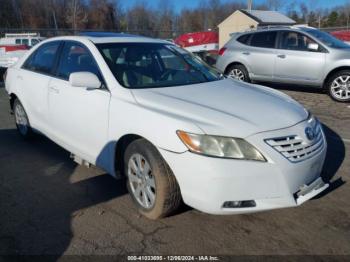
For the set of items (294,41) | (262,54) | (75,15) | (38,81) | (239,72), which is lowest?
(239,72)

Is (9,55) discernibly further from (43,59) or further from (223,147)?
(223,147)

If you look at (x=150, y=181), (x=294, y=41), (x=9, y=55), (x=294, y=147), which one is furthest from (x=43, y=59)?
(x=9, y=55)

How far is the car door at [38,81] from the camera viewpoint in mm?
4715

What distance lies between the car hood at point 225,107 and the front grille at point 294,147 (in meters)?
0.12

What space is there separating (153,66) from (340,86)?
226 inches

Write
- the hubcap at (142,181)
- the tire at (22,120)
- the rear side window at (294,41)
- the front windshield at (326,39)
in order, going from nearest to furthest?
the hubcap at (142,181) → the tire at (22,120) → the front windshield at (326,39) → the rear side window at (294,41)

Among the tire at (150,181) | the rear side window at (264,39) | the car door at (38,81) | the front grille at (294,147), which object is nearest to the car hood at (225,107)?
the front grille at (294,147)

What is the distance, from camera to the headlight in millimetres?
2891

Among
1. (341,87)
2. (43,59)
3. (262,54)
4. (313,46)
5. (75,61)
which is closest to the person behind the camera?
(75,61)

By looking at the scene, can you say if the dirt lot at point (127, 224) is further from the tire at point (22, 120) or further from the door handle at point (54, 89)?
the tire at point (22, 120)

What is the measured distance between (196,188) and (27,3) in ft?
221

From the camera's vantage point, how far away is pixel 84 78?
11.8 feet

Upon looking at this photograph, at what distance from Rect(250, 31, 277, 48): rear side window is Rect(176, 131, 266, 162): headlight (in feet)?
23.6

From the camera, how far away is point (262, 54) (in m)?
9.56
